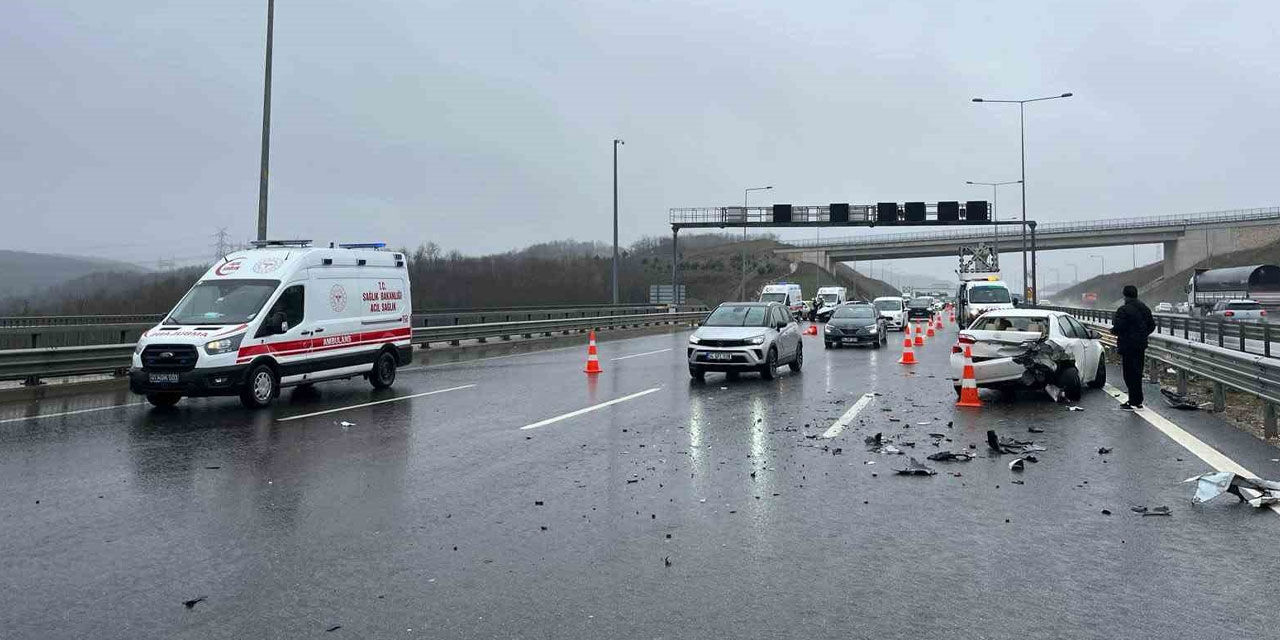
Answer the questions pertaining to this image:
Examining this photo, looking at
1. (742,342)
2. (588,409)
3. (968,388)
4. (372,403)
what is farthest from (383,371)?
(968,388)

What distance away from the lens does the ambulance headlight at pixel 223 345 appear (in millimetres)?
12945

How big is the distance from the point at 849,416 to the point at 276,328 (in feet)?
28.0

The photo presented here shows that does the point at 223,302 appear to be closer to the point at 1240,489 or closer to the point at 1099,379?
the point at 1240,489

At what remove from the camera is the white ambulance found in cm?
1295

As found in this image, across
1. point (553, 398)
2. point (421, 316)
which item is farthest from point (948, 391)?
point (421, 316)

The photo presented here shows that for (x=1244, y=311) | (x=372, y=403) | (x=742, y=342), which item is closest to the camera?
(x=372, y=403)

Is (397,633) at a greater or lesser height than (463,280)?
lesser

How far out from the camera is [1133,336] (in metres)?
13.1

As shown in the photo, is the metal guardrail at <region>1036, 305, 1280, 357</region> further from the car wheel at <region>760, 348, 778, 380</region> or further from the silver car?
the car wheel at <region>760, 348, 778, 380</region>

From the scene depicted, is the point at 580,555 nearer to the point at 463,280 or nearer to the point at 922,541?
the point at 922,541

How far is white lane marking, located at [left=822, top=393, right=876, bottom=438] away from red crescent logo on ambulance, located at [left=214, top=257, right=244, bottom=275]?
9.63 m

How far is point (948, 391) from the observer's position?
15719 millimetres

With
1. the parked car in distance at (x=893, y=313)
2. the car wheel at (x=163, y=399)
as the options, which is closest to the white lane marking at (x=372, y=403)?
the car wheel at (x=163, y=399)

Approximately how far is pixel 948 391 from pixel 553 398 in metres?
6.74
